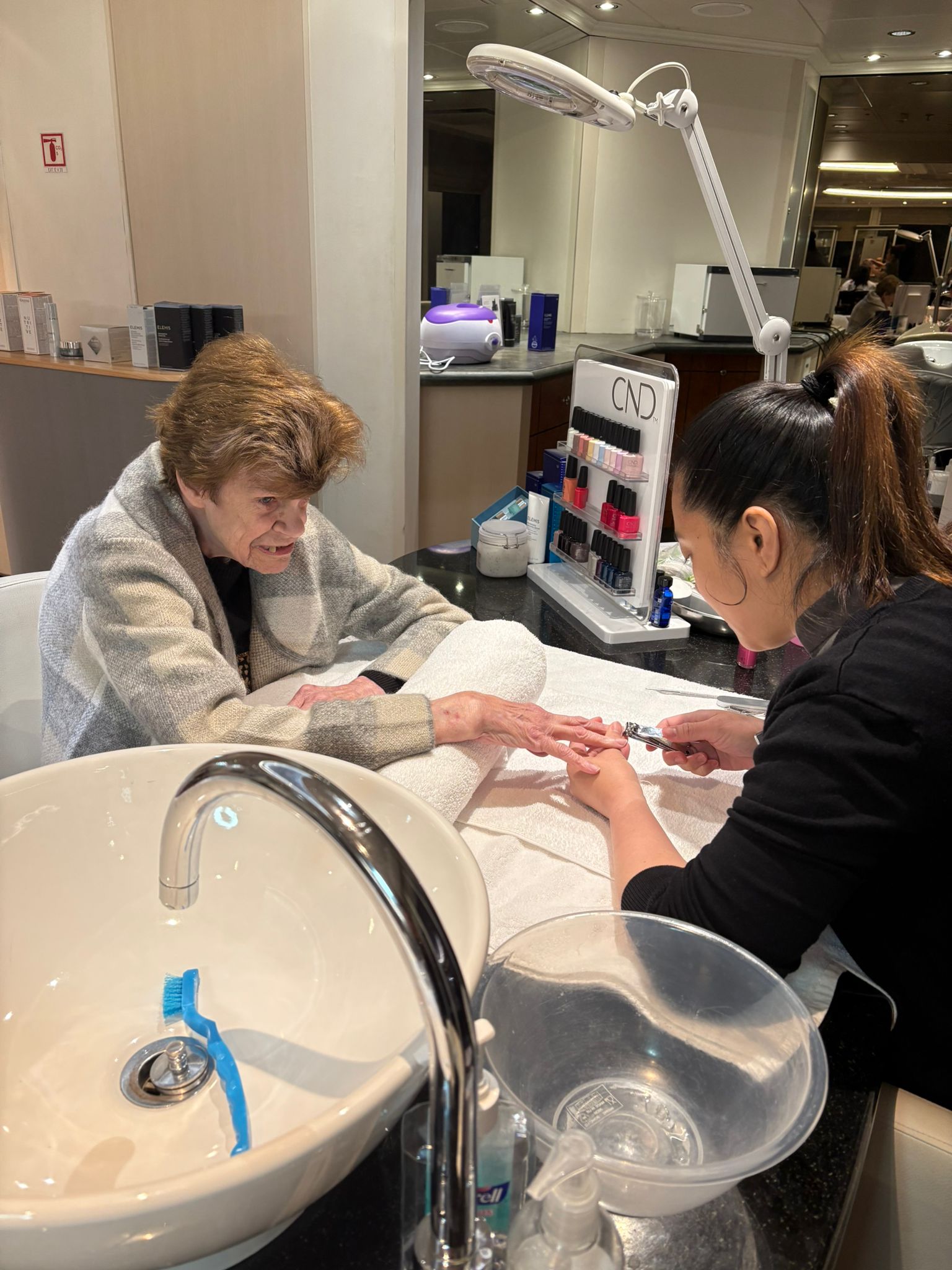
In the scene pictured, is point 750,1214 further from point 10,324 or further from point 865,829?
point 10,324

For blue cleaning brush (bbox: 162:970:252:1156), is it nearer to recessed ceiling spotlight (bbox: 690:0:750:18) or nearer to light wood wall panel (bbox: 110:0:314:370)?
light wood wall panel (bbox: 110:0:314:370)

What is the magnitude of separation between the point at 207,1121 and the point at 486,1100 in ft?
0.86

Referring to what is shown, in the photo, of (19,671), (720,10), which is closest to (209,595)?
(19,671)

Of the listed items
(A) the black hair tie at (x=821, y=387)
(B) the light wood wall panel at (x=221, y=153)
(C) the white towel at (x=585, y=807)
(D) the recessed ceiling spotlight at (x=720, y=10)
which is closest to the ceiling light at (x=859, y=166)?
(D) the recessed ceiling spotlight at (x=720, y=10)

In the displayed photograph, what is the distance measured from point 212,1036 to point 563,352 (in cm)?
403

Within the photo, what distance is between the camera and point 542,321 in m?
4.20

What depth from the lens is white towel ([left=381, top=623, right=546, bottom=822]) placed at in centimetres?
103

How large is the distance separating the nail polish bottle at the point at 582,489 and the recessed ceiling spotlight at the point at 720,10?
11.3ft

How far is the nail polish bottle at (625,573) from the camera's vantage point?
158 cm

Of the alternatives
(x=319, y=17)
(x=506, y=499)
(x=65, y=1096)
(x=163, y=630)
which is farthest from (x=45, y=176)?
(x=65, y=1096)

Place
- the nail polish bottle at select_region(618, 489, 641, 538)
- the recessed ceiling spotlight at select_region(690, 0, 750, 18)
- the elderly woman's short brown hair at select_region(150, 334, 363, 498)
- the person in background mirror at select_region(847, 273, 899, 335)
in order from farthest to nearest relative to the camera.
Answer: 1. the person in background mirror at select_region(847, 273, 899, 335)
2. the recessed ceiling spotlight at select_region(690, 0, 750, 18)
3. the nail polish bottle at select_region(618, 489, 641, 538)
4. the elderly woman's short brown hair at select_region(150, 334, 363, 498)

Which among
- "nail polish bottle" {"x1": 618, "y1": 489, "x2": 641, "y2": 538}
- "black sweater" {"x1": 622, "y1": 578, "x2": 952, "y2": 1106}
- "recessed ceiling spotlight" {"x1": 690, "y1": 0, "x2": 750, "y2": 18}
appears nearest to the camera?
"black sweater" {"x1": 622, "y1": 578, "x2": 952, "y2": 1106}

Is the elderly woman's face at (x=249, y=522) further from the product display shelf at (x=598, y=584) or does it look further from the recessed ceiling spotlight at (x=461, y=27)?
the recessed ceiling spotlight at (x=461, y=27)

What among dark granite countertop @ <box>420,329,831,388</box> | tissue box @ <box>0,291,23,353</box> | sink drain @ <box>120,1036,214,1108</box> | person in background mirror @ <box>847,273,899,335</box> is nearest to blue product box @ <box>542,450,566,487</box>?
dark granite countertop @ <box>420,329,831,388</box>
